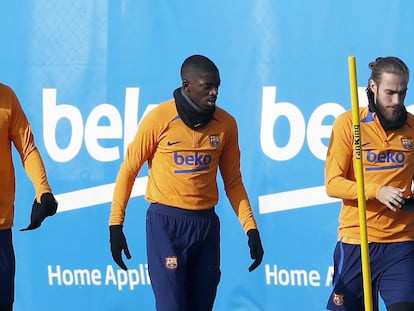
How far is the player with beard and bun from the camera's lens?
562 cm

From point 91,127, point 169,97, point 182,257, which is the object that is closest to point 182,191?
point 182,257

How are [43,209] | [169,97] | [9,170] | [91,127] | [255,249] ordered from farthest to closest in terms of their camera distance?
[91,127]
[169,97]
[255,249]
[9,170]
[43,209]

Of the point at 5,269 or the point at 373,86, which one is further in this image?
the point at 373,86

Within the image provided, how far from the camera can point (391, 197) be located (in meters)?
5.33

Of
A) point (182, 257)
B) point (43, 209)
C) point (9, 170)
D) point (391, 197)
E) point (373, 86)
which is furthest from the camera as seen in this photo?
point (182, 257)

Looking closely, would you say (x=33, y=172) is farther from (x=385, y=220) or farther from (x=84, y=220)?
(x=84, y=220)

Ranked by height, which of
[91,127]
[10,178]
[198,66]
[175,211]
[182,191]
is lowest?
[175,211]

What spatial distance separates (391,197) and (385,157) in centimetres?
40

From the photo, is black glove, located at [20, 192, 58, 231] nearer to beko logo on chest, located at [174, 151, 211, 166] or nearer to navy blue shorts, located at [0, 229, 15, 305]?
navy blue shorts, located at [0, 229, 15, 305]

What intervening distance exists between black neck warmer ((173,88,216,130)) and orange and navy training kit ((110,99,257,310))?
0.03 metres

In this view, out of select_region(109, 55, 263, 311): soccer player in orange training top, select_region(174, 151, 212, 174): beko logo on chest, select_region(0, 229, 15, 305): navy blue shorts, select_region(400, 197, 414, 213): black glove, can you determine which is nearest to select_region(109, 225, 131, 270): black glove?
select_region(109, 55, 263, 311): soccer player in orange training top

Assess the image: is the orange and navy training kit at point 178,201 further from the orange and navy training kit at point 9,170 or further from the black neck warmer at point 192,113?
the orange and navy training kit at point 9,170

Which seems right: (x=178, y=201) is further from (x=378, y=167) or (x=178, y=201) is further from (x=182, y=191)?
(x=378, y=167)

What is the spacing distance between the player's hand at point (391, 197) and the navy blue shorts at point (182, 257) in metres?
1.00
